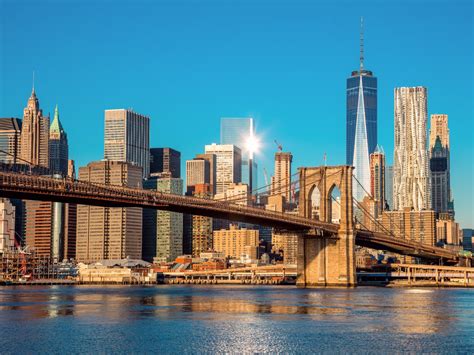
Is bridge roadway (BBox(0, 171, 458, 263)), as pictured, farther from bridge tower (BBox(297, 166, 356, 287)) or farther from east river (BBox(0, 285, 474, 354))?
east river (BBox(0, 285, 474, 354))

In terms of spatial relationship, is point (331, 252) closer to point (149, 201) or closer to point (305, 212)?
point (305, 212)

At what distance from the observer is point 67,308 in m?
60.1

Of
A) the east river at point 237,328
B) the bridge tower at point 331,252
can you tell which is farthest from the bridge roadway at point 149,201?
the east river at point 237,328


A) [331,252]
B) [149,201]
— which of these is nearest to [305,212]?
[331,252]

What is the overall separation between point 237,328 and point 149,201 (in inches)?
1201

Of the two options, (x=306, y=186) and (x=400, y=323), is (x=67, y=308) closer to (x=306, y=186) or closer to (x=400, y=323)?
(x=400, y=323)

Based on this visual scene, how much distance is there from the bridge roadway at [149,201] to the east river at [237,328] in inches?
329

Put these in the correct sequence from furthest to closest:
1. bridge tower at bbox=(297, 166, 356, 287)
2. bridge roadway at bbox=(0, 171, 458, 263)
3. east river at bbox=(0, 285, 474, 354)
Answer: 1. bridge tower at bbox=(297, 166, 356, 287)
2. bridge roadway at bbox=(0, 171, 458, 263)
3. east river at bbox=(0, 285, 474, 354)

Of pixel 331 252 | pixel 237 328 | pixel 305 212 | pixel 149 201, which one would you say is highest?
pixel 305 212

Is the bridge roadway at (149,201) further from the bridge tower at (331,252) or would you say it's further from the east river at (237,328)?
the east river at (237,328)

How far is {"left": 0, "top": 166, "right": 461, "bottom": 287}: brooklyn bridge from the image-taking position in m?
67.9

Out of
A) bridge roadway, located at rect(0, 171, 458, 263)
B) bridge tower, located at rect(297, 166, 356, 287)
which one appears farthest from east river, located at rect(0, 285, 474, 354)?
bridge tower, located at rect(297, 166, 356, 287)

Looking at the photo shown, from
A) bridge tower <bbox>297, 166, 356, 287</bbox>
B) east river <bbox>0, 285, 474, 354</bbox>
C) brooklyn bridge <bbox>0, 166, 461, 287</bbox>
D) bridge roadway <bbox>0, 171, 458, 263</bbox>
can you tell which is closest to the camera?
east river <bbox>0, 285, 474, 354</bbox>

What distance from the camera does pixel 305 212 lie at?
98438 mm
